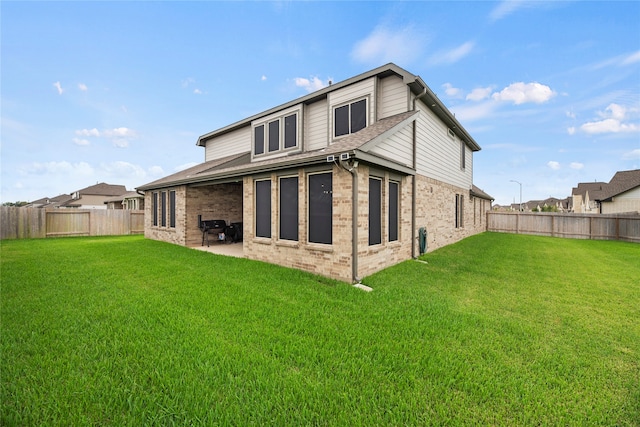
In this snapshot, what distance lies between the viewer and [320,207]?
21.8 feet

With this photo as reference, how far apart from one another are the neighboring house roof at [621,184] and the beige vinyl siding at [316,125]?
28105 millimetres

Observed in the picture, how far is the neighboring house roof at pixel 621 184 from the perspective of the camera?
21950 millimetres

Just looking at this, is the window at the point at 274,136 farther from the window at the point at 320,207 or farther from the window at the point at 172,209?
the window at the point at 172,209

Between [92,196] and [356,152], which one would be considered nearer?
[356,152]

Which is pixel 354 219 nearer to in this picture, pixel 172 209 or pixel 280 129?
pixel 280 129

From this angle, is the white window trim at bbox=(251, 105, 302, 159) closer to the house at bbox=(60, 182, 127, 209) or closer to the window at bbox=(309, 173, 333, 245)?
the window at bbox=(309, 173, 333, 245)

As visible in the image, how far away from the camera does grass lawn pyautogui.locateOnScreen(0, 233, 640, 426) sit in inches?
A: 89.9

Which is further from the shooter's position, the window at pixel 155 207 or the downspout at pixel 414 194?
the window at pixel 155 207

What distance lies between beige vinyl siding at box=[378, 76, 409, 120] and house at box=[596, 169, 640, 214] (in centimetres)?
2562

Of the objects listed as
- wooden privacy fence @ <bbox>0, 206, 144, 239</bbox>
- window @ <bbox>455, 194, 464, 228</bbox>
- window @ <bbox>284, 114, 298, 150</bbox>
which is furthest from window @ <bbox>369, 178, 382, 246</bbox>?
wooden privacy fence @ <bbox>0, 206, 144, 239</bbox>

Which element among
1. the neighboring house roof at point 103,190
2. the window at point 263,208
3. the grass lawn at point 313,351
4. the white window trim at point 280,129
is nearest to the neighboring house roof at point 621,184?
the grass lawn at point 313,351

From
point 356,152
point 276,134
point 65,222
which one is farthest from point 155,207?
point 356,152

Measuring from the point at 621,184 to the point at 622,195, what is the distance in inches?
62.0

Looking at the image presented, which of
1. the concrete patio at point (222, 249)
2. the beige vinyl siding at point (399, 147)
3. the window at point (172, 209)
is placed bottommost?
the concrete patio at point (222, 249)
